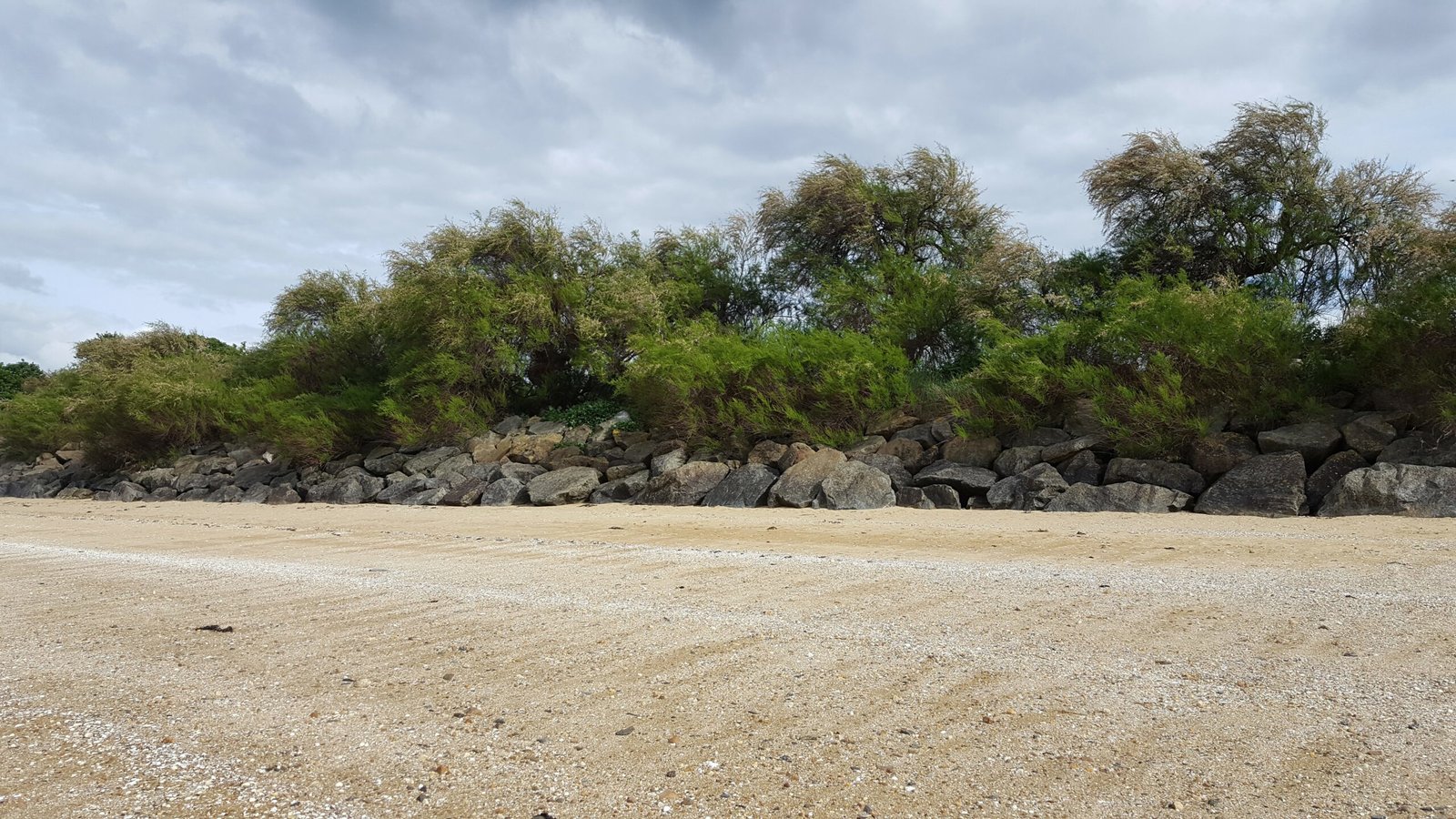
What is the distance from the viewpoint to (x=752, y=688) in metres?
3.80

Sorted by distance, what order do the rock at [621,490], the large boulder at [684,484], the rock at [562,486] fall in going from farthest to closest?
the rock at [562,486] → the rock at [621,490] → the large boulder at [684,484]

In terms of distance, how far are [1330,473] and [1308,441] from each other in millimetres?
615

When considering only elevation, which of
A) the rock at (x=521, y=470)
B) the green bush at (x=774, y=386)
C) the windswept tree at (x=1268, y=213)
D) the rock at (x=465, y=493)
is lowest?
the rock at (x=465, y=493)

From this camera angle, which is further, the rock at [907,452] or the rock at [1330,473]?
the rock at [907,452]

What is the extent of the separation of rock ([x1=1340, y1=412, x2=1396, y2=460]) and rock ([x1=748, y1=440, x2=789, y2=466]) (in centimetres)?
852

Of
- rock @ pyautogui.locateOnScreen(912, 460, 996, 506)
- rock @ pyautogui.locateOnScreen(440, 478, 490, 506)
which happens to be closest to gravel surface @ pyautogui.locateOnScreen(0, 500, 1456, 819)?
rock @ pyautogui.locateOnScreen(912, 460, 996, 506)

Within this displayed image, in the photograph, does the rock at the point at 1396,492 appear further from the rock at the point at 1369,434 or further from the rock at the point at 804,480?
the rock at the point at 804,480

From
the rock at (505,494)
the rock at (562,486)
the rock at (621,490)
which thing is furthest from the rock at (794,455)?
the rock at (505,494)

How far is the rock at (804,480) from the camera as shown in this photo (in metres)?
13.8

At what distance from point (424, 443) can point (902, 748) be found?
21094 mm

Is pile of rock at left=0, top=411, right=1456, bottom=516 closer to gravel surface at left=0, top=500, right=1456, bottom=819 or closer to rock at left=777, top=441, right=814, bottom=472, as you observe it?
rock at left=777, top=441, right=814, bottom=472

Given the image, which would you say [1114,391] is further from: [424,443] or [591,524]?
[424,443]

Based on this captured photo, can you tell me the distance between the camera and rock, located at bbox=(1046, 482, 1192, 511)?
11539 millimetres

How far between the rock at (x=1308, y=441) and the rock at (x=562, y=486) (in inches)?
448
